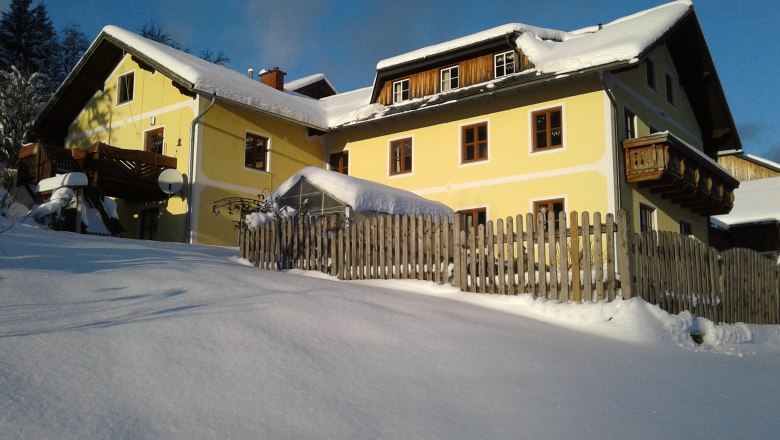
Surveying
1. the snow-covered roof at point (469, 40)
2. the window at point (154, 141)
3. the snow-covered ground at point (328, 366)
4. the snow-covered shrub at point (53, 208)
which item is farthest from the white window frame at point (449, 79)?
the snow-covered ground at point (328, 366)

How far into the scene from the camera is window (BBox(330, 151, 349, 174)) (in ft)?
83.9

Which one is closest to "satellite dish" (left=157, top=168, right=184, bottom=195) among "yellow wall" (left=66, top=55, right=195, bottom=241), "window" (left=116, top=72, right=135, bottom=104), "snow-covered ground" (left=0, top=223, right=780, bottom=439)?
"yellow wall" (left=66, top=55, right=195, bottom=241)

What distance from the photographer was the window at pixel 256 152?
898 inches

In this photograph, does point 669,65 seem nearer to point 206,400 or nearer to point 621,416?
point 621,416

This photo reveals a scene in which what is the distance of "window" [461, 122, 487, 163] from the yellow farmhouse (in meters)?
0.05

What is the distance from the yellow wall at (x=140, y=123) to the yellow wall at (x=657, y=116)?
44.4ft

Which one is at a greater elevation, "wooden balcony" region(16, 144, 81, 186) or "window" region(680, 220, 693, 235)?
"wooden balcony" region(16, 144, 81, 186)

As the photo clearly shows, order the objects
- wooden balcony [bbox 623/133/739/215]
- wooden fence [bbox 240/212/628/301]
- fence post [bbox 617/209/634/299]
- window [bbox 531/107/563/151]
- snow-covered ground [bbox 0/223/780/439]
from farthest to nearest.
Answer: window [bbox 531/107/563/151] < wooden balcony [bbox 623/133/739/215] < wooden fence [bbox 240/212/628/301] < fence post [bbox 617/209/634/299] < snow-covered ground [bbox 0/223/780/439]

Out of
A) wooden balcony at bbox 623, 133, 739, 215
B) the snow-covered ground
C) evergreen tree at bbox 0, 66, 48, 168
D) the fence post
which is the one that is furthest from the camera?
evergreen tree at bbox 0, 66, 48, 168

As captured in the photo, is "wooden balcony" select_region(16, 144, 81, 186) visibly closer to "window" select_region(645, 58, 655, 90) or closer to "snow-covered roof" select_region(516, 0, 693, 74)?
"snow-covered roof" select_region(516, 0, 693, 74)

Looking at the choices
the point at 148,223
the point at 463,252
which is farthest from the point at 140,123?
the point at 463,252

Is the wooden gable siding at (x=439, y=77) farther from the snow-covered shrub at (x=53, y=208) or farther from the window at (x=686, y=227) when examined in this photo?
the snow-covered shrub at (x=53, y=208)

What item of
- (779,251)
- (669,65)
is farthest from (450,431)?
(779,251)

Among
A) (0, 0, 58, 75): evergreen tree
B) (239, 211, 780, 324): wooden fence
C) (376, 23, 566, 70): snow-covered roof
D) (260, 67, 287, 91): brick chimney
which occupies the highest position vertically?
(0, 0, 58, 75): evergreen tree
